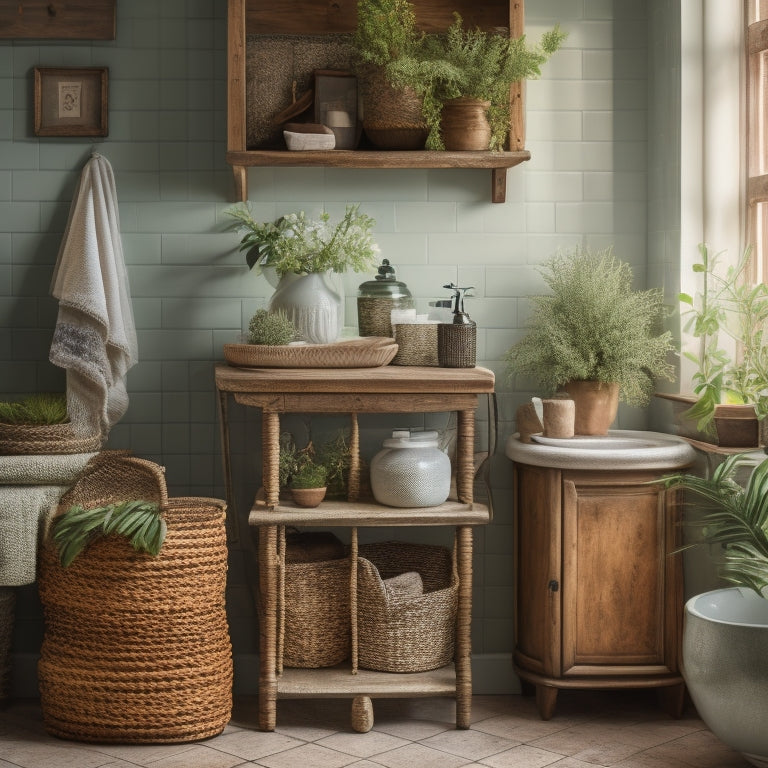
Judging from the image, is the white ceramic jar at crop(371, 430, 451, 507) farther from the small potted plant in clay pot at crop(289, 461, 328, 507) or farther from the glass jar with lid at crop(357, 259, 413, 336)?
the glass jar with lid at crop(357, 259, 413, 336)

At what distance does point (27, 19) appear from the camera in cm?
342

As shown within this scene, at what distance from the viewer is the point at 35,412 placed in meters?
3.23

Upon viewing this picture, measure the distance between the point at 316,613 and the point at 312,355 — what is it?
764 mm

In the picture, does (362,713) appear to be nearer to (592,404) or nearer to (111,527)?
(111,527)

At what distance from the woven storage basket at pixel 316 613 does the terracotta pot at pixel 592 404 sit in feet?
2.81

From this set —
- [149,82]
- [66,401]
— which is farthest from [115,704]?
[149,82]

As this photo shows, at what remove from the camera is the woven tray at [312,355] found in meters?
3.07

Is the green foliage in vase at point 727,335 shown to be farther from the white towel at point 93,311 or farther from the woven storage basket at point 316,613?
the white towel at point 93,311

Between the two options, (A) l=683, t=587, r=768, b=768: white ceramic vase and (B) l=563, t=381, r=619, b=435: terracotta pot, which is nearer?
(A) l=683, t=587, r=768, b=768: white ceramic vase

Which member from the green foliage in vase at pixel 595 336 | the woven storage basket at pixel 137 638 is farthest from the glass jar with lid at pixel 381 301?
the woven storage basket at pixel 137 638

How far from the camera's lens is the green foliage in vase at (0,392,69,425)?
3219 millimetres

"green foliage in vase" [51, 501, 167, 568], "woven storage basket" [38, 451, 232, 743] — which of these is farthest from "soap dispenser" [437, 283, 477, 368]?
"green foliage in vase" [51, 501, 167, 568]

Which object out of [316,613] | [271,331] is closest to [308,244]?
[271,331]

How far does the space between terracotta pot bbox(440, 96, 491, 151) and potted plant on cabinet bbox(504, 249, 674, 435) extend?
0.48 meters
